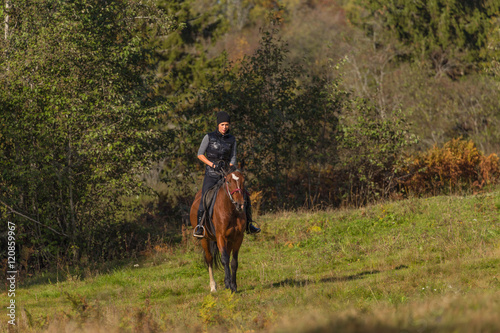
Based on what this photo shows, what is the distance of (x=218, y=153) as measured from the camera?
11.8 meters

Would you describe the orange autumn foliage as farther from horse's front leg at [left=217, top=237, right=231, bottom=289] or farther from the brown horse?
horse's front leg at [left=217, top=237, right=231, bottom=289]

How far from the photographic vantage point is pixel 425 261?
41.5 feet

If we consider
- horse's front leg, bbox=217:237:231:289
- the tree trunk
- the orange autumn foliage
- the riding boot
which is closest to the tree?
the orange autumn foliage

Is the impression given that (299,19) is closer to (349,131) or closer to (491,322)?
(349,131)

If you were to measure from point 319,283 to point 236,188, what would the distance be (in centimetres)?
272

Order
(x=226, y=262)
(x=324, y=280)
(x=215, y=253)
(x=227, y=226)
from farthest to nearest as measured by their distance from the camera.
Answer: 1. (x=215, y=253)
2. (x=324, y=280)
3. (x=227, y=226)
4. (x=226, y=262)

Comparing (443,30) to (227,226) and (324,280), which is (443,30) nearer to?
(324,280)

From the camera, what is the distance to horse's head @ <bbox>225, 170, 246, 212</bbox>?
10.6 m

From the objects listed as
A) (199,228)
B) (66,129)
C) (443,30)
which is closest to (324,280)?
(199,228)

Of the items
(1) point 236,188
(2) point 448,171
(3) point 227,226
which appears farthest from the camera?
(2) point 448,171

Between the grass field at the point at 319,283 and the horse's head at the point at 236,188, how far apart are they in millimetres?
1737

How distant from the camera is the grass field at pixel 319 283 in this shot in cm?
596

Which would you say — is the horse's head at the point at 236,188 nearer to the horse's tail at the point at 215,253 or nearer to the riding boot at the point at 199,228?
the riding boot at the point at 199,228

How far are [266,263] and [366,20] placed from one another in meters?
35.1
